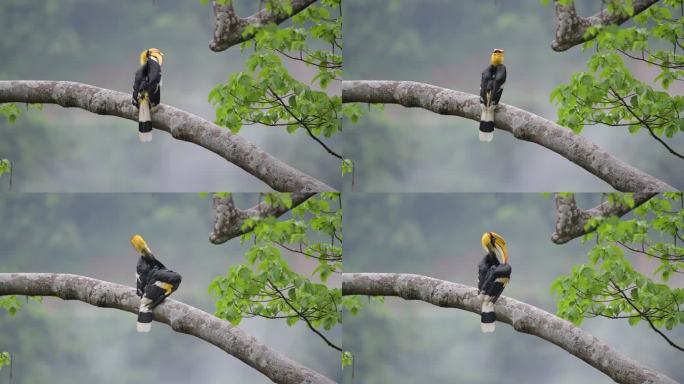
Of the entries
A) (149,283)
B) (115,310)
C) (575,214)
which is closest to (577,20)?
(575,214)

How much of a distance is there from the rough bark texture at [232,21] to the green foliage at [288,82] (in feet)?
0.10

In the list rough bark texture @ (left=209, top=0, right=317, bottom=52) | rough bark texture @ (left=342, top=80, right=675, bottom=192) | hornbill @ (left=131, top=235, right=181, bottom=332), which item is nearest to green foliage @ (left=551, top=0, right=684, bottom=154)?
rough bark texture @ (left=342, top=80, right=675, bottom=192)

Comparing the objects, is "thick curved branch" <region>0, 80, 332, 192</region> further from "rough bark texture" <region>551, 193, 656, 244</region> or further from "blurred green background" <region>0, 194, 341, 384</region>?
"rough bark texture" <region>551, 193, 656, 244</region>

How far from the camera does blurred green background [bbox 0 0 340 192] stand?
5012 mm

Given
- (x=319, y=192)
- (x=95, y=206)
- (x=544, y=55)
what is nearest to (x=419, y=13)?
(x=544, y=55)

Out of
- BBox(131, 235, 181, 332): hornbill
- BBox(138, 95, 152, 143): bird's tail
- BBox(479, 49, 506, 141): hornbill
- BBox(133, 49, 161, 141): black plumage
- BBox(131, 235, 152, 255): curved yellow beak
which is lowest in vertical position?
BBox(131, 235, 181, 332): hornbill

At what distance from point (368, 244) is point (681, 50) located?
5.65ft

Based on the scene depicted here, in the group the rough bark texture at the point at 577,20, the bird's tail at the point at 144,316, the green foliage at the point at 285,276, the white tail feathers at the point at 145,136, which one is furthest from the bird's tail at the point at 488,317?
the white tail feathers at the point at 145,136

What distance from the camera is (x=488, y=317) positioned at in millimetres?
5000

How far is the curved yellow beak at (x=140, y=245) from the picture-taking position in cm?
497

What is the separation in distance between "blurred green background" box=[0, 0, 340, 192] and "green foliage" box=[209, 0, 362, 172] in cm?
5

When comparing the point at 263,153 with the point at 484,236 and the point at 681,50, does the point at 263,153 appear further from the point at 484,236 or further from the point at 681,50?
the point at 681,50

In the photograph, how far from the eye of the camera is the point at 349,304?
5.08 meters

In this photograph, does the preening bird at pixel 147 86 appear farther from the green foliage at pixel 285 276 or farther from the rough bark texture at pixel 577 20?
the rough bark texture at pixel 577 20
